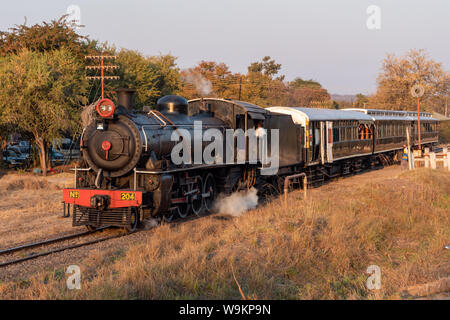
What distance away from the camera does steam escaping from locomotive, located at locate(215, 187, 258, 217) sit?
42.5ft

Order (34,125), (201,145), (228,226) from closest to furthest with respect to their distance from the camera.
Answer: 1. (228,226)
2. (201,145)
3. (34,125)

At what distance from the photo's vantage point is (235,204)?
13.2m

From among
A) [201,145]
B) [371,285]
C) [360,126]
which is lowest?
[371,285]

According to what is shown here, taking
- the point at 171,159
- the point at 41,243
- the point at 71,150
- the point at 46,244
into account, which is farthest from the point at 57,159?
the point at 41,243

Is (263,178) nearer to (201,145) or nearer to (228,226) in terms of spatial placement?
(201,145)

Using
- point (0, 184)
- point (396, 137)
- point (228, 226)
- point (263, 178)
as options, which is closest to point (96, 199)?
point (228, 226)

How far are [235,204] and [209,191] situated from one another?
0.96 meters

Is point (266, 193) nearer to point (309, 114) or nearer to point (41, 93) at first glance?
point (309, 114)

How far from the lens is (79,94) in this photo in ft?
76.4

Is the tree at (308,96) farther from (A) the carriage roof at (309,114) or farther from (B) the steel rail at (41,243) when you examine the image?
(B) the steel rail at (41,243)

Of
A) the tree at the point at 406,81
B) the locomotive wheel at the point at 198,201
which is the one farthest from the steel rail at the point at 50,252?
the tree at the point at 406,81

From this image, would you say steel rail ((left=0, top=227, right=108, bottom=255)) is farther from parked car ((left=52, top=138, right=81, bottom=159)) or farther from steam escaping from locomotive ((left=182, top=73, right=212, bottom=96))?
steam escaping from locomotive ((left=182, top=73, right=212, bottom=96))

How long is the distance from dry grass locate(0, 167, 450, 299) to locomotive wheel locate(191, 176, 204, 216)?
0.59 metres
